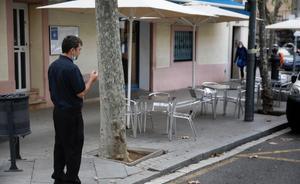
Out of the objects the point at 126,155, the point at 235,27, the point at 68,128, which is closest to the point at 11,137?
the point at 68,128

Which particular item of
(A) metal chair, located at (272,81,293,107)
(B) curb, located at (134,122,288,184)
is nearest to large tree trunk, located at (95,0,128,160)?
(B) curb, located at (134,122,288,184)

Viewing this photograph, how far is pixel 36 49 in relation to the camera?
11398mm

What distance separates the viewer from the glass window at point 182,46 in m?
16.2

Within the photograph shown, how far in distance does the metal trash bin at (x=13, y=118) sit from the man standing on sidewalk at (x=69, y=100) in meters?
0.94

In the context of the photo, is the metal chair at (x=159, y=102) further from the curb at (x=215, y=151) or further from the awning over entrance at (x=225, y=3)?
the awning over entrance at (x=225, y=3)

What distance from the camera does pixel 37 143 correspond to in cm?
796

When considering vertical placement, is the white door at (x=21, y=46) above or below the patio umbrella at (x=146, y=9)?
below

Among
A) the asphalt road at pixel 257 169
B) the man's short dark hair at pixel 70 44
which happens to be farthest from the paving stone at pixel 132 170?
the man's short dark hair at pixel 70 44

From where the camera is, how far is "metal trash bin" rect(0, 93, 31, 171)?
6.18 metres

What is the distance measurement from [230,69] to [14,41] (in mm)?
11067

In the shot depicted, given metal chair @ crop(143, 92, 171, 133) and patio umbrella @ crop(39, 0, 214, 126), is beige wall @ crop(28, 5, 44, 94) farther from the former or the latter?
metal chair @ crop(143, 92, 171, 133)

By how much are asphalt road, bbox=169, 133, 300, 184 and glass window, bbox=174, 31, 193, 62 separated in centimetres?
785

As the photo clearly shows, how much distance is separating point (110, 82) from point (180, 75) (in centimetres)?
957

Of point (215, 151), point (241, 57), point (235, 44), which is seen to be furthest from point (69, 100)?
point (235, 44)
